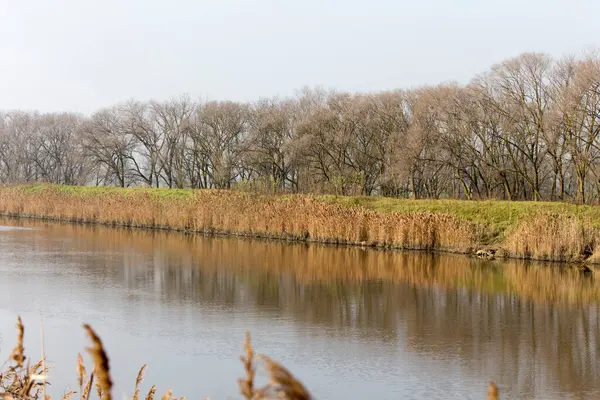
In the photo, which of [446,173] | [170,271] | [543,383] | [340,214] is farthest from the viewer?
[446,173]

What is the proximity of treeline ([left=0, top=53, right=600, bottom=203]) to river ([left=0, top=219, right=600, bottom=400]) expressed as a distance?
31.3 ft

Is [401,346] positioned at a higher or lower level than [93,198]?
lower

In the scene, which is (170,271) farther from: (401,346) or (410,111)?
(410,111)

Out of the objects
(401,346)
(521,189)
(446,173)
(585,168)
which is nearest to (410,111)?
(446,173)

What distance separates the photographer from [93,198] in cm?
3306

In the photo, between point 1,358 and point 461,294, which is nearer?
point 1,358

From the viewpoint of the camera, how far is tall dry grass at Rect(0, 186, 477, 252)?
22.7 metres

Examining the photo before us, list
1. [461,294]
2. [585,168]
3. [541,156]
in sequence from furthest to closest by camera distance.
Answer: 1. [541,156]
2. [585,168]
3. [461,294]

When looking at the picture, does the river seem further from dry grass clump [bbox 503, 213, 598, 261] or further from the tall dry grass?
the tall dry grass

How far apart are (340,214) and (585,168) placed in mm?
9336

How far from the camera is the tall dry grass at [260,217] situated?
22.7 meters

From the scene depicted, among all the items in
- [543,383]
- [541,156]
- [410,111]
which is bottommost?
[543,383]

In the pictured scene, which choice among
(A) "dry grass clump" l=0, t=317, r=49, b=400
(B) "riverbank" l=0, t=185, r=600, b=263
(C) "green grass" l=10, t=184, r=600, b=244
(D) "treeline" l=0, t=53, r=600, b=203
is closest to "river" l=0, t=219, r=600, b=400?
(B) "riverbank" l=0, t=185, r=600, b=263

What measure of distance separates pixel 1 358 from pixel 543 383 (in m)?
6.39
